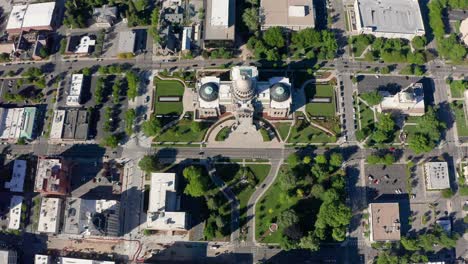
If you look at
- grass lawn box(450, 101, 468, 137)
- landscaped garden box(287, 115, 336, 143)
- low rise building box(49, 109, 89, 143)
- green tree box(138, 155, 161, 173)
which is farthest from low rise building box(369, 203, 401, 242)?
low rise building box(49, 109, 89, 143)

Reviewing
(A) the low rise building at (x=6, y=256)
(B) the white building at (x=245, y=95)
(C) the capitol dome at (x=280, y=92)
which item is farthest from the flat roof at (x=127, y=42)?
(A) the low rise building at (x=6, y=256)

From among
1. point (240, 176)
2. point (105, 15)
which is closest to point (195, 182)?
point (240, 176)

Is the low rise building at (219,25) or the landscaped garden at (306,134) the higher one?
the low rise building at (219,25)

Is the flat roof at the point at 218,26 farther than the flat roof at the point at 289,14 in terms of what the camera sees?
No

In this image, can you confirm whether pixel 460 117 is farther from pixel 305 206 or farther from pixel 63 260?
pixel 63 260

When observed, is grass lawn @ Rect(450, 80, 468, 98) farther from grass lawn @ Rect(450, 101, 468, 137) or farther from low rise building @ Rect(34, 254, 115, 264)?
low rise building @ Rect(34, 254, 115, 264)

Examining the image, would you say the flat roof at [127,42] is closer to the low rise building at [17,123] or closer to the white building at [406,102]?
the low rise building at [17,123]

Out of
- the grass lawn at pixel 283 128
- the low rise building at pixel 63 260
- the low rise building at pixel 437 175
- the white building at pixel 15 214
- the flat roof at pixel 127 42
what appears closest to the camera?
the low rise building at pixel 63 260
